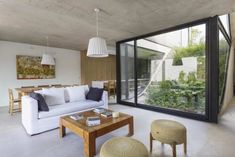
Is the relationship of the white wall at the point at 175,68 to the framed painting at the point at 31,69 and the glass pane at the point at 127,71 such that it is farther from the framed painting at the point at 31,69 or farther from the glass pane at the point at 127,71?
the framed painting at the point at 31,69

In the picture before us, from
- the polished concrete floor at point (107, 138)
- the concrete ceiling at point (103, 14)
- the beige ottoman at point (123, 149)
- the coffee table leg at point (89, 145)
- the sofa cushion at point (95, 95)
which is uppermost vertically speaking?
the concrete ceiling at point (103, 14)

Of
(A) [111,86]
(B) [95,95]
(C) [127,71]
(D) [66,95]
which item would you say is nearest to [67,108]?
(D) [66,95]

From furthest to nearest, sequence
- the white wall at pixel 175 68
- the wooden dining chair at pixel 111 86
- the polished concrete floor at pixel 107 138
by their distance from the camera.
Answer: the wooden dining chair at pixel 111 86 → the white wall at pixel 175 68 → the polished concrete floor at pixel 107 138

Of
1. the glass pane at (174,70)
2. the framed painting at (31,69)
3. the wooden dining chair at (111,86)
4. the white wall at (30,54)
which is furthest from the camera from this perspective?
the wooden dining chair at (111,86)

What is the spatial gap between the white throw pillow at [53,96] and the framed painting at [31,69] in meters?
2.96

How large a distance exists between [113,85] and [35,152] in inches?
221

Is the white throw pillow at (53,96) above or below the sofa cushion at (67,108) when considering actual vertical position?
above

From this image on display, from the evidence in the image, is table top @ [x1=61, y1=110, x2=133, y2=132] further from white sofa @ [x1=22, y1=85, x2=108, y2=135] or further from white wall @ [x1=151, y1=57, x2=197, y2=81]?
white wall @ [x1=151, y1=57, x2=197, y2=81]

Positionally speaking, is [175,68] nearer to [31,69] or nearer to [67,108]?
[67,108]

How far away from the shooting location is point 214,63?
11.0ft

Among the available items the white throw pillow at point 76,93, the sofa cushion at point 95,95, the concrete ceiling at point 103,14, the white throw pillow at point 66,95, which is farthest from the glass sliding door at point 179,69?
the white throw pillow at point 66,95

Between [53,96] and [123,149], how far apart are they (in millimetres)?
2569

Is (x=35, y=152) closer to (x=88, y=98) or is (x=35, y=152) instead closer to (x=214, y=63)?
(x=88, y=98)

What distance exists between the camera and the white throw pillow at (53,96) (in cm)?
343
